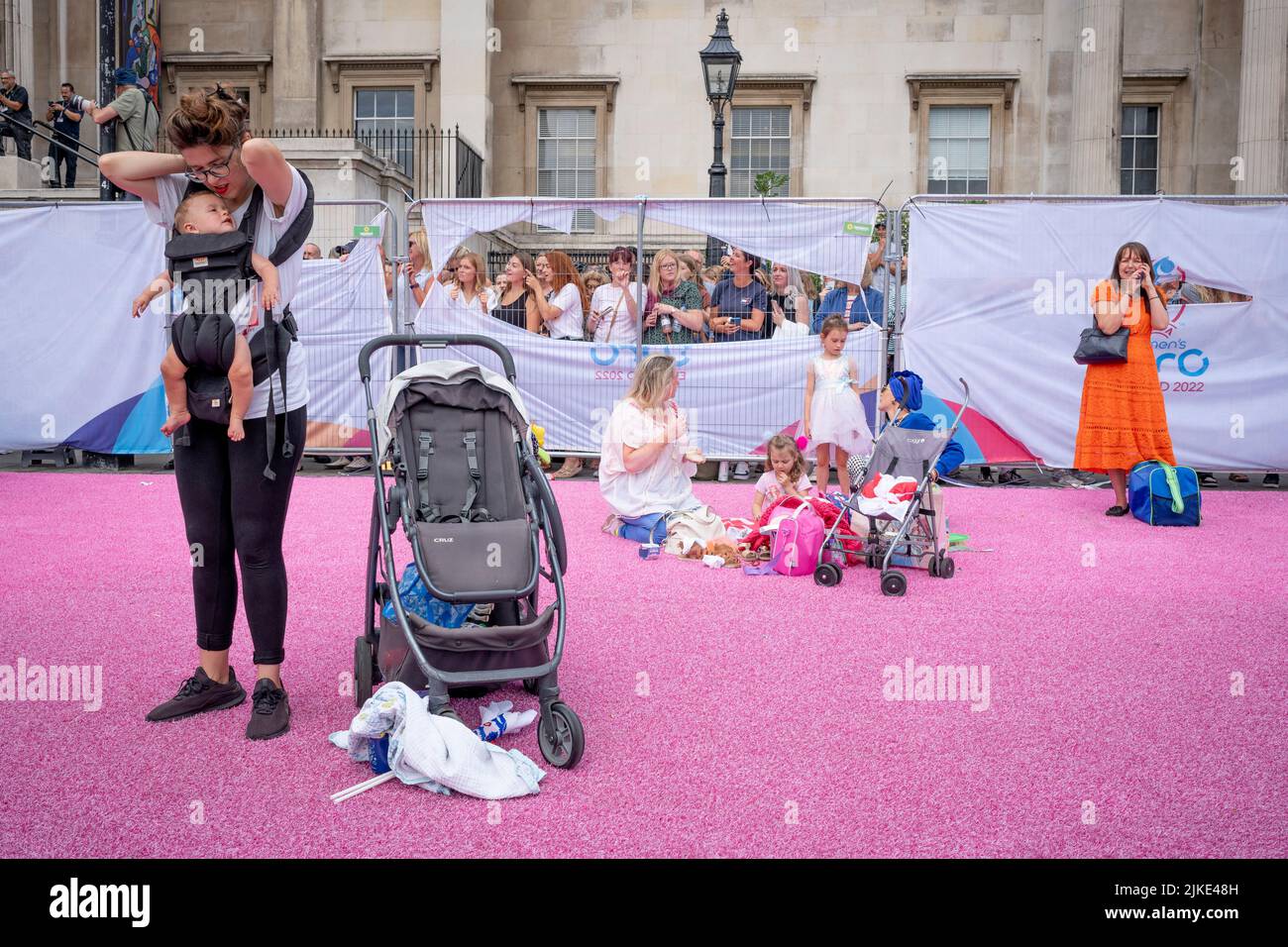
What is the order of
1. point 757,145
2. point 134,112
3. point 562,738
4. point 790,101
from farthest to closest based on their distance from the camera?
point 757,145, point 790,101, point 134,112, point 562,738

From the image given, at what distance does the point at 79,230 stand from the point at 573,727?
1052 centimetres

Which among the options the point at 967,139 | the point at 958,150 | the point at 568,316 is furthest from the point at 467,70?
the point at 568,316

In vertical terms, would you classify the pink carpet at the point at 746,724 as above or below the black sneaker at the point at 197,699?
below

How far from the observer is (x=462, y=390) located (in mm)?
4715

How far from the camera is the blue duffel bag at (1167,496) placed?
31.1 ft

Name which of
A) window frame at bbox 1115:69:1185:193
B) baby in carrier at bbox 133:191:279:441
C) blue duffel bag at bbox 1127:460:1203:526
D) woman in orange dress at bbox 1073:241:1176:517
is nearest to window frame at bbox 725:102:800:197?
window frame at bbox 1115:69:1185:193

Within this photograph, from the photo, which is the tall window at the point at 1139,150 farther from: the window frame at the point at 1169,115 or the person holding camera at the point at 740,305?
the person holding camera at the point at 740,305

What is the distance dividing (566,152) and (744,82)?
13.2 ft

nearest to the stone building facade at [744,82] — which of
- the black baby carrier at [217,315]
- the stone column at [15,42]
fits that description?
the stone column at [15,42]

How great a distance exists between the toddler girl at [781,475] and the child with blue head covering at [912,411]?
0.70 metres

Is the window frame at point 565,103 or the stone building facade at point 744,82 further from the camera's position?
the window frame at point 565,103

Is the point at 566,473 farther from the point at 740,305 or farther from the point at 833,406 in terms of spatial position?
the point at 833,406

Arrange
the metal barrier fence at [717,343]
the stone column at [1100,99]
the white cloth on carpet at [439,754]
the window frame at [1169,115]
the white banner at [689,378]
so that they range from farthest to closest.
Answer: the window frame at [1169,115] < the stone column at [1100,99] < the white banner at [689,378] < the metal barrier fence at [717,343] < the white cloth on carpet at [439,754]
